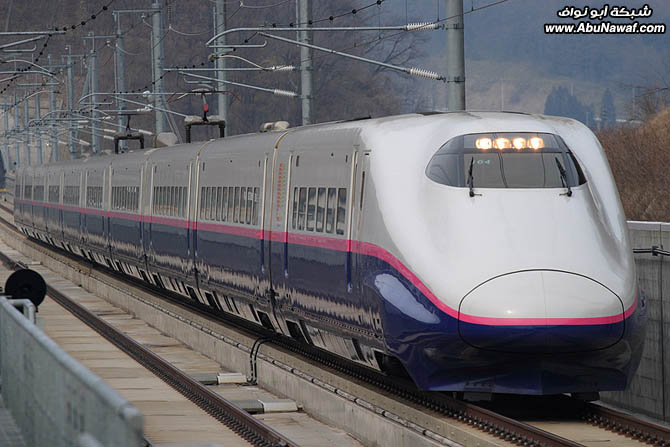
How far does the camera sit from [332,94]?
11669 cm

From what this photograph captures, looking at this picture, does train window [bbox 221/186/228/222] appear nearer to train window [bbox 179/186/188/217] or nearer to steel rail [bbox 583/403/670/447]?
train window [bbox 179/186/188/217]

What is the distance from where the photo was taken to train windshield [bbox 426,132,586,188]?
43.9 feet

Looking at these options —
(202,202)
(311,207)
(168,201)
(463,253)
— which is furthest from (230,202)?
(463,253)

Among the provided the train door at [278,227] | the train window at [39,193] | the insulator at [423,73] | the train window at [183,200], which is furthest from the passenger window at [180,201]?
the train window at [39,193]

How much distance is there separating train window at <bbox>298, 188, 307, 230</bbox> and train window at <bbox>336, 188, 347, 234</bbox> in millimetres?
1534

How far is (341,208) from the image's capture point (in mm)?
15547

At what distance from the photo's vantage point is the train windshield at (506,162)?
13391 millimetres

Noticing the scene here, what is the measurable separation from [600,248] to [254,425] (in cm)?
447

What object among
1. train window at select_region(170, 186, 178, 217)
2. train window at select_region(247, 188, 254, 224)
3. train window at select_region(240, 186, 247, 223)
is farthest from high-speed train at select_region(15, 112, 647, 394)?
train window at select_region(170, 186, 178, 217)

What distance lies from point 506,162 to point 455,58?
6693 millimetres

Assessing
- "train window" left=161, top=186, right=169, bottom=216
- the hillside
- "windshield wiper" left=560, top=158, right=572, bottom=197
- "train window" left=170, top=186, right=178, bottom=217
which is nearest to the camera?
"windshield wiper" left=560, top=158, right=572, bottom=197

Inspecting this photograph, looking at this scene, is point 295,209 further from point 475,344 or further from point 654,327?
point 475,344

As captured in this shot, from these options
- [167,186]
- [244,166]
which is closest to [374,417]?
[244,166]

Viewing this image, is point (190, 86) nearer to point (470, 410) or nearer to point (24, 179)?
point (24, 179)
